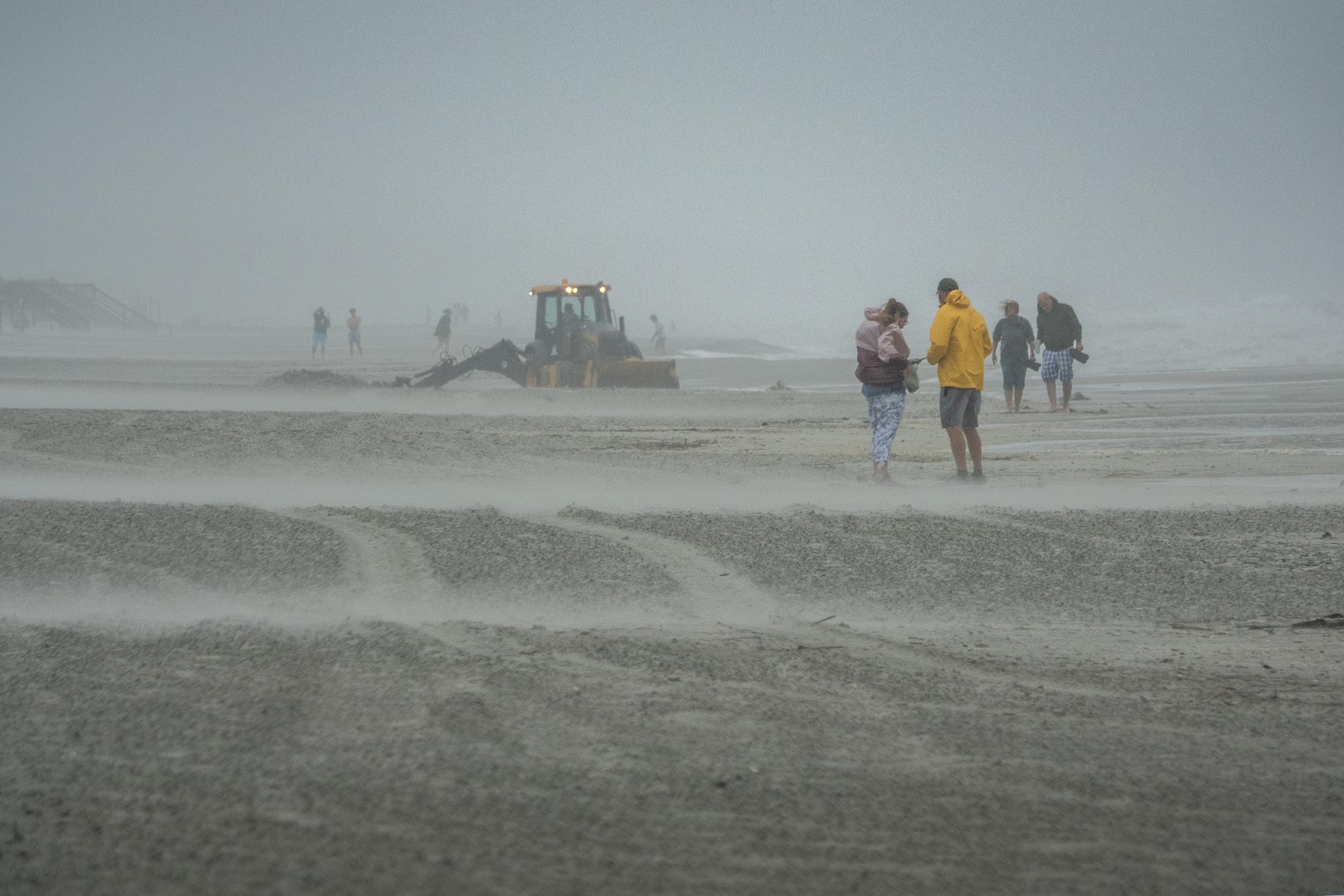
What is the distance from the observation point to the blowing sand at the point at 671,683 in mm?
3312

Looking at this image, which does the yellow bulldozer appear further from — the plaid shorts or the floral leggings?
the floral leggings

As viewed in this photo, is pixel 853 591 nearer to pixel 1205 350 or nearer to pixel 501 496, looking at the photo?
pixel 501 496

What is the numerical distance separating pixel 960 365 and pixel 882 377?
2.14 ft

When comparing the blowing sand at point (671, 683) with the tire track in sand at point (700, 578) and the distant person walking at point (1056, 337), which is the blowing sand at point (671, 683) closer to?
the tire track in sand at point (700, 578)

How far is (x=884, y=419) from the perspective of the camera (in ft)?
34.5

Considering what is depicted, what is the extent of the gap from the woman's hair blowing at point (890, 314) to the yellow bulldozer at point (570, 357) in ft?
47.9

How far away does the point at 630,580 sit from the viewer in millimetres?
6809

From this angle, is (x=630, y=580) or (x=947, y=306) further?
(x=947, y=306)

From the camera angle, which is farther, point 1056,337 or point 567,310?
point 567,310

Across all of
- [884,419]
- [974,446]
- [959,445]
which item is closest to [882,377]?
[884,419]

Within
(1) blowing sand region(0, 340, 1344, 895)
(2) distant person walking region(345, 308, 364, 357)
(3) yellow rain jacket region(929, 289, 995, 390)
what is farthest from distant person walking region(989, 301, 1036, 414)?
(2) distant person walking region(345, 308, 364, 357)

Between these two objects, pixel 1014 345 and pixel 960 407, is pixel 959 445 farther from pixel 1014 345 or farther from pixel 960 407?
pixel 1014 345

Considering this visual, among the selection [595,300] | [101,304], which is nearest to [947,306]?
[595,300]

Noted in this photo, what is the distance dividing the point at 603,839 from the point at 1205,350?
45766 millimetres
